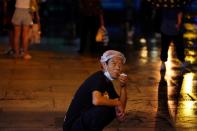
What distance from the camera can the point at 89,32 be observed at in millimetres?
13414

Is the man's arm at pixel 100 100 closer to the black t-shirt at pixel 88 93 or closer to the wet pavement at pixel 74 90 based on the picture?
the black t-shirt at pixel 88 93

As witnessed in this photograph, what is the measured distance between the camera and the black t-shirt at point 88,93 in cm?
547

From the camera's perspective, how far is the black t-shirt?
5.47 m

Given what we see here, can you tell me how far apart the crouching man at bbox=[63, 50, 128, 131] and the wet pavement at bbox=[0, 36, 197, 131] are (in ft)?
5.09

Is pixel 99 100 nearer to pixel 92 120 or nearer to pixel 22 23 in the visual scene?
pixel 92 120

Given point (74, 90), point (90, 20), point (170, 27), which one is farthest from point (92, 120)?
point (90, 20)

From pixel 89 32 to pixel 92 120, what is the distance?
798 centimetres

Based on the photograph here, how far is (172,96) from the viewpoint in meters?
9.05

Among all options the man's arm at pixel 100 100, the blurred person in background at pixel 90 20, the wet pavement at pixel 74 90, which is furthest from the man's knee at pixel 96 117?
the blurred person in background at pixel 90 20

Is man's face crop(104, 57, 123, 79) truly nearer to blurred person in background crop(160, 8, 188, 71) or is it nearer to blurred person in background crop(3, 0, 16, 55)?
blurred person in background crop(160, 8, 188, 71)

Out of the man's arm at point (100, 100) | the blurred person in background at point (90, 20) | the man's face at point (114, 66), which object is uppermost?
the man's face at point (114, 66)

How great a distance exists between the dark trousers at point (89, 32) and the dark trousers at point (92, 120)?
302 inches

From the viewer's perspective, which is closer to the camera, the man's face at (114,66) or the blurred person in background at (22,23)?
the man's face at (114,66)

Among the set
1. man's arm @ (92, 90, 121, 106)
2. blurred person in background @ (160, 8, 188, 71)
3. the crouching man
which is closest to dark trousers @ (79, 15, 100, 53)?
blurred person in background @ (160, 8, 188, 71)
